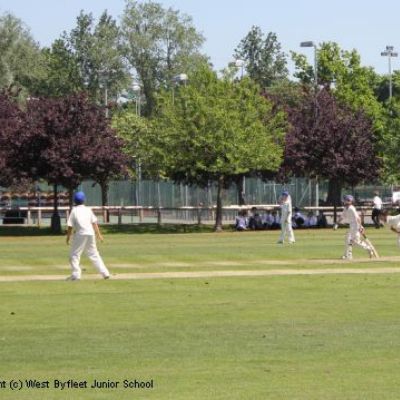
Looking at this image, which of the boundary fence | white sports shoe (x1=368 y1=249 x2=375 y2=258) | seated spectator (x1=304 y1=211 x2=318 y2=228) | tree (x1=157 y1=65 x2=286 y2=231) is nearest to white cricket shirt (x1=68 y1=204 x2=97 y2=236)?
white sports shoe (x1=368 y1=249 x2=375 y2=258)

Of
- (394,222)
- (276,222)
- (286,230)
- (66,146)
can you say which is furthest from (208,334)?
(276,222)

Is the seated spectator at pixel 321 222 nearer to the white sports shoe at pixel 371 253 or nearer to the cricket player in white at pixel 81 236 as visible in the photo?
the white sports shoe at pixel 371 253

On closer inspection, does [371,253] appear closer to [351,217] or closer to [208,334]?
[351,217]

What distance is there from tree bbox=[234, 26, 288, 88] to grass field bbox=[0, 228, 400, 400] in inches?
4140

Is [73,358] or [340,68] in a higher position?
[340,68]

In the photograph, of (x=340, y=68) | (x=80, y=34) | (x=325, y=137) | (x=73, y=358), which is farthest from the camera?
(x=80, y=34)

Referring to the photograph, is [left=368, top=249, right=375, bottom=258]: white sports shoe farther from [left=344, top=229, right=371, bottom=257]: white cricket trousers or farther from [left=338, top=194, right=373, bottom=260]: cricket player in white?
[left=344, top=229, right=371, bottom=257]: white cricket trousers

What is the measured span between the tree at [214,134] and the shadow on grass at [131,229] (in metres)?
1.85

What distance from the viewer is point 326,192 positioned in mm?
80375

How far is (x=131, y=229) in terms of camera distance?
5688 cm

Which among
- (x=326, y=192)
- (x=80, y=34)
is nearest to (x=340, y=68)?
(x=326, y=192)

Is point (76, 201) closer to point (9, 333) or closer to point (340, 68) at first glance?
point (9, 333)

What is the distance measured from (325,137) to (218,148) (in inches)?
255

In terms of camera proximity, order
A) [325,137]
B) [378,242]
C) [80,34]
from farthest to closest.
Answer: [80,34]
[325,137]
[378,242]
